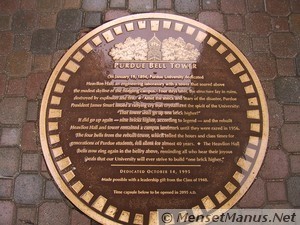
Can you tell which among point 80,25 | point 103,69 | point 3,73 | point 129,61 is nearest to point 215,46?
point 129,61

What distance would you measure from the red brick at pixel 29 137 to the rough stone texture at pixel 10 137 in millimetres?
36

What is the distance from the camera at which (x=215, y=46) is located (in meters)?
2.45

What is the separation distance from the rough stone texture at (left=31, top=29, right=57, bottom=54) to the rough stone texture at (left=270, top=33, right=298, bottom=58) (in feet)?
4.77

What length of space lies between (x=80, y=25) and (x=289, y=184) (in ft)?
5.47

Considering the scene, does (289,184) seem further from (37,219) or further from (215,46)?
(37,219)

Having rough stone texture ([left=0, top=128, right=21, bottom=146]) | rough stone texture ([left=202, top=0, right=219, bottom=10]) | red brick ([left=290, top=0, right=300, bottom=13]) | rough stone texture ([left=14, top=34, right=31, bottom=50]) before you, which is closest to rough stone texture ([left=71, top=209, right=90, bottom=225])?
rough stone texture ([left=0, top=128, right=21, bottom=146])

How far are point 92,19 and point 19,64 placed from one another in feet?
1.87

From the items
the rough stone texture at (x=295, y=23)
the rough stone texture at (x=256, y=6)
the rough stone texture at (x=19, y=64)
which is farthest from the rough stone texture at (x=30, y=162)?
the rough stone texture at (x=295, y=23)

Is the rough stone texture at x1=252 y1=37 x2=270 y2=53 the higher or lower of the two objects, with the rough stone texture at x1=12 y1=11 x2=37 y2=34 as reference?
lower

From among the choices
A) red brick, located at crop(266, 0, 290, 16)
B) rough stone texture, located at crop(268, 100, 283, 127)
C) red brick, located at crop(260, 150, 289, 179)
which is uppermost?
red brick, located at crop(266, 0, 290, 16)

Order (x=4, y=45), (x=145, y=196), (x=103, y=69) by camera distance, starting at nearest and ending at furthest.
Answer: (x=145, y=196) < (x=103, y=69) < (x=4, y=45)

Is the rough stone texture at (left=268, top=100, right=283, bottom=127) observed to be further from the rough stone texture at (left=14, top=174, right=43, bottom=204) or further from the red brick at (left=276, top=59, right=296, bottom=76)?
the rough stone texture at (left=14, top=174, right=43, bottom=204)

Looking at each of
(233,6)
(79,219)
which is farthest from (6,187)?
(233,6)

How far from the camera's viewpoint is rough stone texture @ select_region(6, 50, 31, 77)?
246 centimetres
